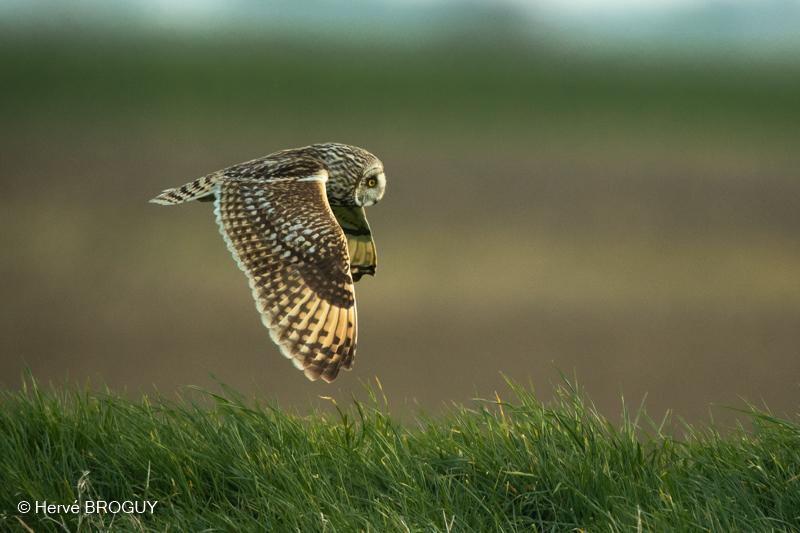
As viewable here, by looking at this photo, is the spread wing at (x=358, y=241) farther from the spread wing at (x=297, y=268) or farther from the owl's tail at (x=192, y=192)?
the owl's tail at (x=192, y=192)

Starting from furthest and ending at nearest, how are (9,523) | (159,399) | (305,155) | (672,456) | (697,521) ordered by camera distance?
(305,155) → (159,399) → (672,456) → (9,523) → (697,521)

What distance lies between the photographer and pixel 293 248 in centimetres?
383

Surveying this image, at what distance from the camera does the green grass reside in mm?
3064

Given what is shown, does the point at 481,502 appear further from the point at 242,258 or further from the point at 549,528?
the point at 242,258

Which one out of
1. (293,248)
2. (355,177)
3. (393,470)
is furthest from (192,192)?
(393,470)

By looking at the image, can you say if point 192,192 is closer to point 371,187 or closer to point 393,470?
point 371,187

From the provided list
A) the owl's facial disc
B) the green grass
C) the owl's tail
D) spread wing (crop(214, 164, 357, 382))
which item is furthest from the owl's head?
the green grass

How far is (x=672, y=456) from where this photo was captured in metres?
3.41

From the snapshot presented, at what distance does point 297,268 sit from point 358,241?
803 mm

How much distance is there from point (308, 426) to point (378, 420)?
0.29 meters

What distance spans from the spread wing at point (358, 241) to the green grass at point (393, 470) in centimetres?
103

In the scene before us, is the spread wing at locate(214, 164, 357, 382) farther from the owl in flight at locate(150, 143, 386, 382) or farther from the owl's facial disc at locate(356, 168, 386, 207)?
the owl's facial disc at locate(356, 168, 386, 207)

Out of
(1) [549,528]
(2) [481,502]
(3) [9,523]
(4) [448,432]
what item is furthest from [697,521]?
(3) [9,523]

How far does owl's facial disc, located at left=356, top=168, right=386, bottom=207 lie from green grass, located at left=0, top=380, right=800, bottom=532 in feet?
4.13
